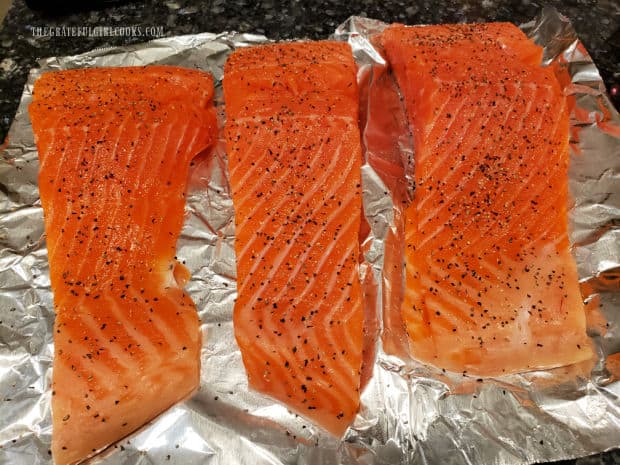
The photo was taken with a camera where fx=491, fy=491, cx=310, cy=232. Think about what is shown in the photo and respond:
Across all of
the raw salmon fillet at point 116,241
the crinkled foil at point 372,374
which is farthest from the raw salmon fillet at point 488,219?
the raw salmon fillet at point 116,241

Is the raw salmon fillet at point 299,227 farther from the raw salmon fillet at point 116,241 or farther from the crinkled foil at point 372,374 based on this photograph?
the raw salmon fillet at point 116,241

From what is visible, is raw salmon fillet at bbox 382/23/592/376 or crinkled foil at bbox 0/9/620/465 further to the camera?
raw salmon fillet at bbox 382/23/592/376

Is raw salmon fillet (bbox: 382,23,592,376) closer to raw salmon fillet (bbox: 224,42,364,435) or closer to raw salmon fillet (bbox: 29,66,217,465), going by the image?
raw salmon fillet (bbox: 224,42,364,435)

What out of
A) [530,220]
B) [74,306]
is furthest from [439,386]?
[74,306]

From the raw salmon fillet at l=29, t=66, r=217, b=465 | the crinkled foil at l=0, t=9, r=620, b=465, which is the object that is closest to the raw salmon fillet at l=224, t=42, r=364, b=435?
the crinkled foil at l=0, t=9, r=620, b=465

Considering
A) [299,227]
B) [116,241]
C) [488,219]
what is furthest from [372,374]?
[116,241]

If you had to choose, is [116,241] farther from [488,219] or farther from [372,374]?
[488,219]

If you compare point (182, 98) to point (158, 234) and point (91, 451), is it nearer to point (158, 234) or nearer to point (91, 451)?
point (158, 234)
